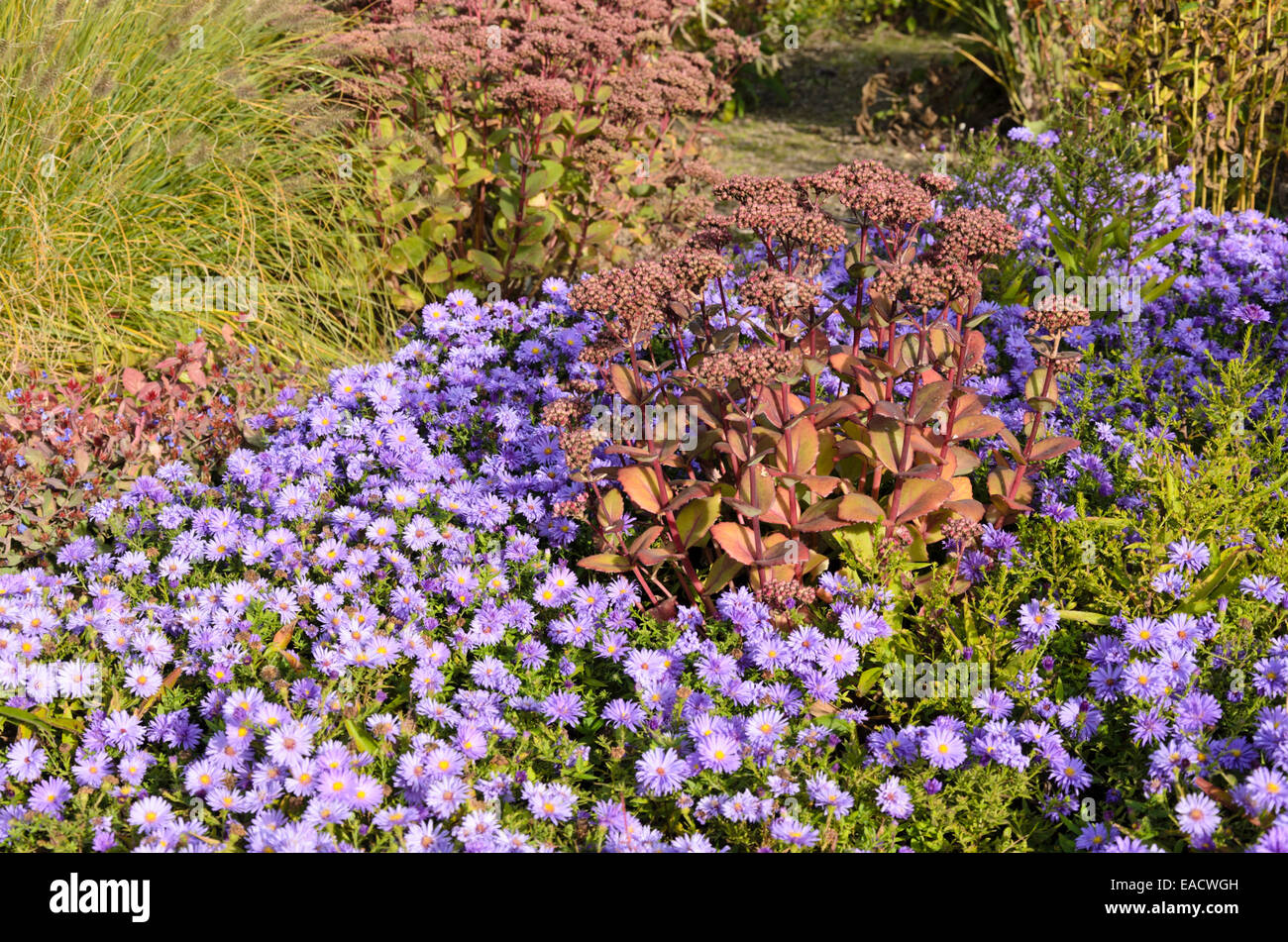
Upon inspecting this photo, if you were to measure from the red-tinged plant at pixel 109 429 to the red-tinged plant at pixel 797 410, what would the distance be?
141cm

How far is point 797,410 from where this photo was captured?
2584 mm

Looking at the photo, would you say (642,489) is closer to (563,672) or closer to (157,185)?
(563,672)

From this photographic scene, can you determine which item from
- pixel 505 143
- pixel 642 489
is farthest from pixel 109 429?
pixel 505 143

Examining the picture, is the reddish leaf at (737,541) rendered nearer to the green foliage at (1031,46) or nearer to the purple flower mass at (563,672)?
the purple flower mass at (563,672)

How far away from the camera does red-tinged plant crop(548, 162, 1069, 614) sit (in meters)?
2.36

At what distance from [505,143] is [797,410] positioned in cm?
231

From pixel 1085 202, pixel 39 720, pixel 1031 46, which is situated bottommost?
pixel 39 720

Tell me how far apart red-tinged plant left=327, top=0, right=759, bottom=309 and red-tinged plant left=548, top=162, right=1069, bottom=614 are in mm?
1519

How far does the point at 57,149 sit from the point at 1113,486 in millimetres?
3903

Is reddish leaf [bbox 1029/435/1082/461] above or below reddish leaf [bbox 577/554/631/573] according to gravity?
above

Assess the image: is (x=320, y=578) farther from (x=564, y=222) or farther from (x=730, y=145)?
(x=730, y=145)

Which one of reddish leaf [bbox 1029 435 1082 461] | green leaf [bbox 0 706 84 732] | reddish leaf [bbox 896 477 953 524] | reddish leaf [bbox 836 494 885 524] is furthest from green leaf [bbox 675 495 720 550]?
green leaf [bbox 0 706 84 732]

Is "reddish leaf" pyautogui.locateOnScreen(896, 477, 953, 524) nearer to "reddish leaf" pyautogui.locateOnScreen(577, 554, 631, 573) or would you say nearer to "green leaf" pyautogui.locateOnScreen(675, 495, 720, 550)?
"green leaf" pyautogui.locateOnScreen(675, 495, 720, 550)
